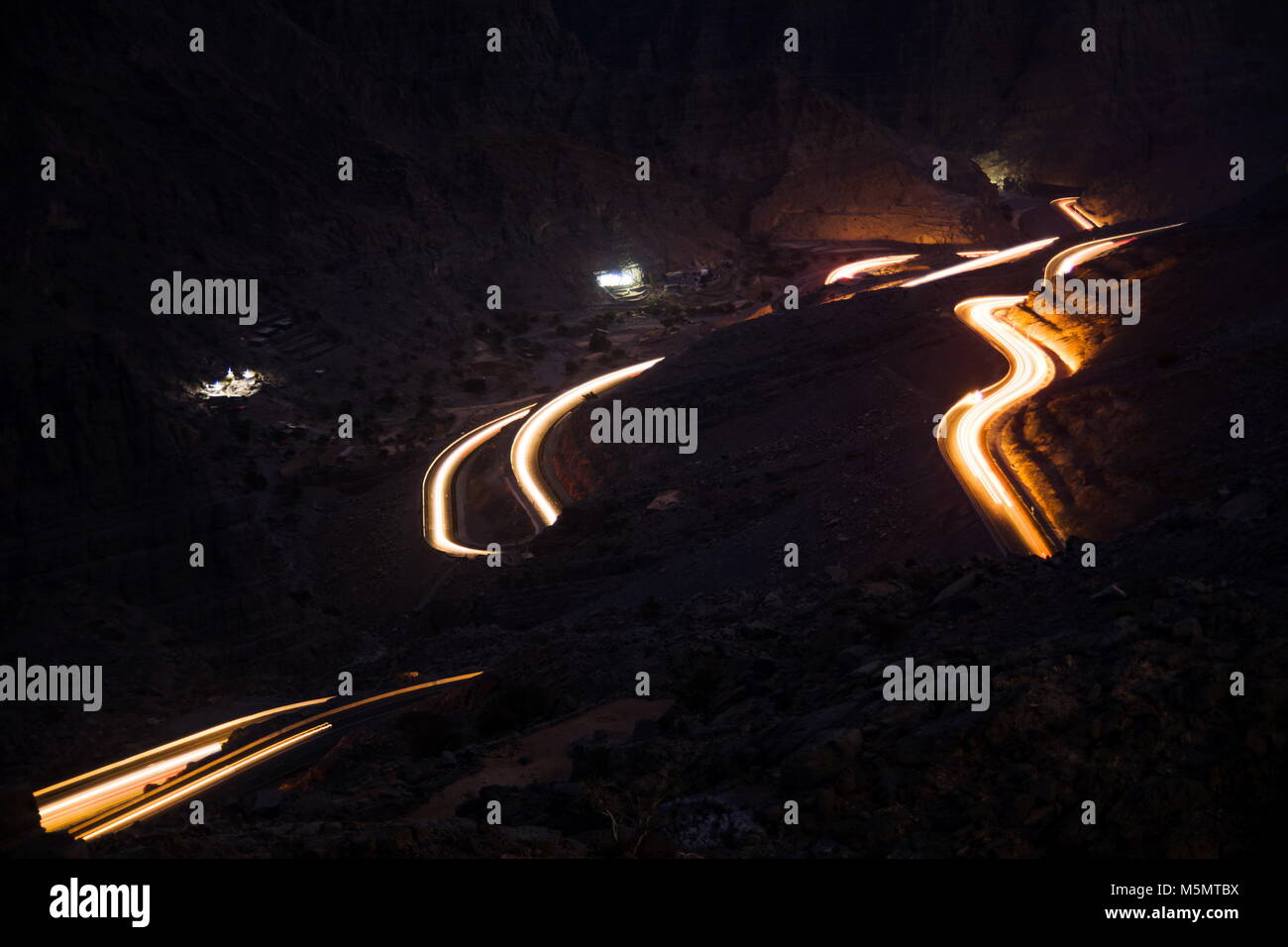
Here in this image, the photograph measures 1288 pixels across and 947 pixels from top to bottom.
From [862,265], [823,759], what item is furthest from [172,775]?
[862,265]

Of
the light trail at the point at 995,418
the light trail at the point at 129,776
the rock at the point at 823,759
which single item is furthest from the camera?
the light trail at the point at 995,418

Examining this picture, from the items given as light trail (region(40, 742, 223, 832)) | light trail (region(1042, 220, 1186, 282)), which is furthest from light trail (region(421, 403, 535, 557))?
light trail (region(1042, 220, 1186, 282))

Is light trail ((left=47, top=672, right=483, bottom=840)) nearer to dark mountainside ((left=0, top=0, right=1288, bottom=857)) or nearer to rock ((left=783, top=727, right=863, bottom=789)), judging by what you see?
dark mountainside ((left=0, top=0, right=1288, bottom=857))

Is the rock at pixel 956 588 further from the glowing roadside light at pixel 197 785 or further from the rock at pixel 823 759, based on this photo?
the glowing roadside light at pixel 197 785

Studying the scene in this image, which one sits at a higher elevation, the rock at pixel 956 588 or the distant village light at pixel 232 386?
the distant village light at pixel 232 386

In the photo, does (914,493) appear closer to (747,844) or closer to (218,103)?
(747,844)

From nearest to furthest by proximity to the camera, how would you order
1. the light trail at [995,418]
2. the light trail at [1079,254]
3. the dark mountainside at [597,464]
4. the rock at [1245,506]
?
the dark mountainside at [597,464] → the rock at [1245,506] → the light trail at [995,418] → the light trail at [1079,254]

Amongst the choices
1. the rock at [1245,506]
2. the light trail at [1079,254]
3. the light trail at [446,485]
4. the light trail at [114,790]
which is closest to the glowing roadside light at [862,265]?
the light trail at [1079,254]
